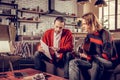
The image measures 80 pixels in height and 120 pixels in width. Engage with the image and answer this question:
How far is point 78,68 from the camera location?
295 cm

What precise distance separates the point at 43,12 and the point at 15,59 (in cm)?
343

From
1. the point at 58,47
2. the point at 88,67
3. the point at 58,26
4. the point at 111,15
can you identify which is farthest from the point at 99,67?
the point at 111,15

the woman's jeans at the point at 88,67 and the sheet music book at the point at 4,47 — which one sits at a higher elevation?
the sheet music book at the point at 4,47

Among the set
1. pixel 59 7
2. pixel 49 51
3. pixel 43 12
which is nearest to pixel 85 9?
pixel 59 7

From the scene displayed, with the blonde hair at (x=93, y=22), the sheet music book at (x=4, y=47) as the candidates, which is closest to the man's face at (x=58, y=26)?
the blonde hair at (x=93, y=22)

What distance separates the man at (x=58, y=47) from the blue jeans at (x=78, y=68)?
26 centimetres

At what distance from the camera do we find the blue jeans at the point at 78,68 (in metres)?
2.88

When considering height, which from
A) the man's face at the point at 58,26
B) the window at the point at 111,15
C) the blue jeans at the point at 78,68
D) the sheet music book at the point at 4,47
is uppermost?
the window at the point at 111,15

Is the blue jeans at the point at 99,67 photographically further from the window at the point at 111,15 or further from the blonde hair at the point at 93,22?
the window at the point at 111,15

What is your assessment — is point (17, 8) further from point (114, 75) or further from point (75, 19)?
point (114, 75)

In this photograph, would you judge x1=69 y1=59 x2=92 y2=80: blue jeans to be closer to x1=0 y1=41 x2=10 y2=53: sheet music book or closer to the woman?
the woman

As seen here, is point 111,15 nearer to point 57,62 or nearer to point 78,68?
point 57,62

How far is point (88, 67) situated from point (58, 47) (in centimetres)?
86

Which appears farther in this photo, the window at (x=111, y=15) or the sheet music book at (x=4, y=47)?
the window at (x=111, y=15)
